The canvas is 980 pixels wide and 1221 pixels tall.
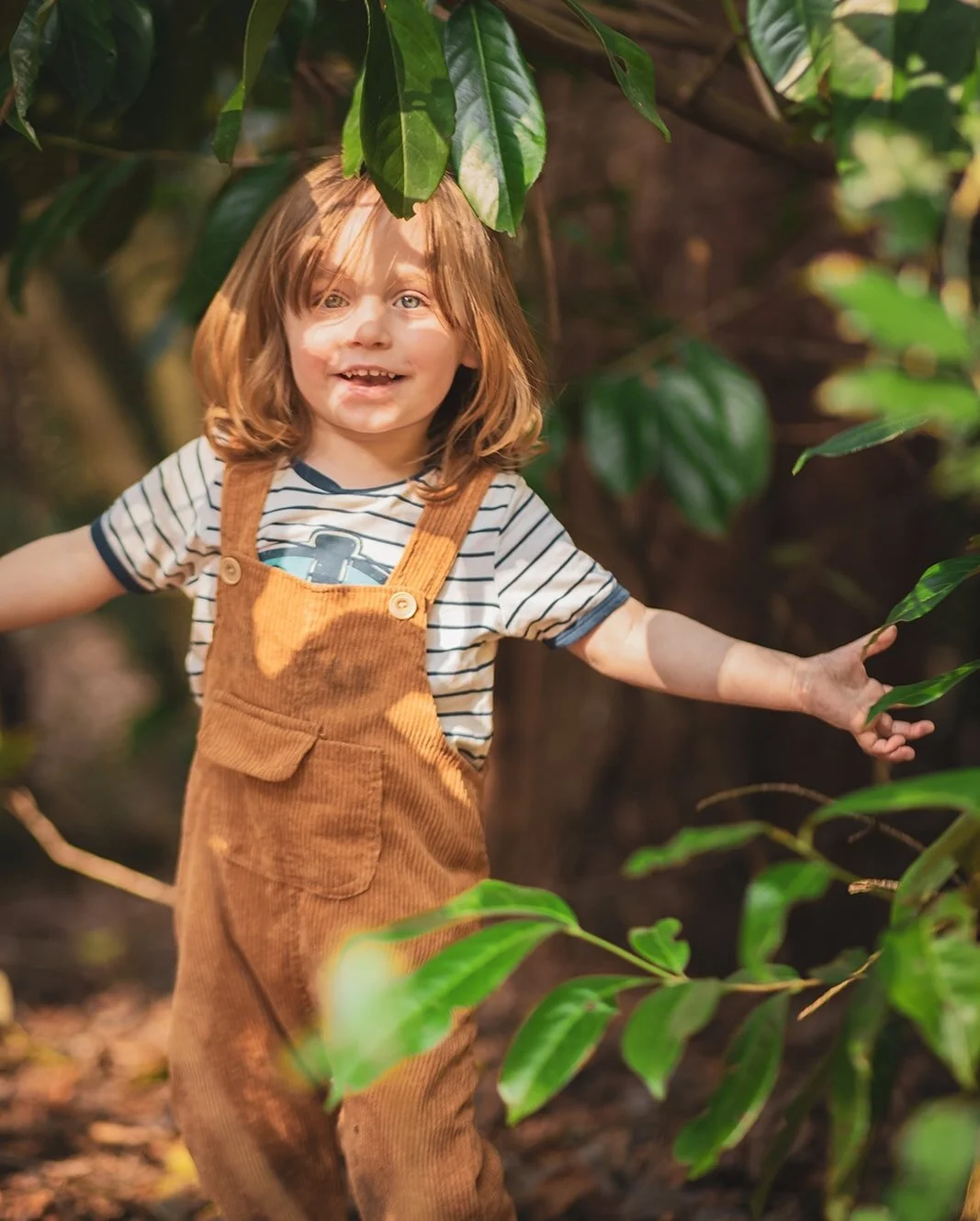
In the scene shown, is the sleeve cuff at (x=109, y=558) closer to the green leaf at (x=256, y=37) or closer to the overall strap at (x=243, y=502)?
the overall strap at (x=243, y=502)

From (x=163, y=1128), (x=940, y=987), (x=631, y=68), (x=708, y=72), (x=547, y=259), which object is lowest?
(x=163, y=1128)

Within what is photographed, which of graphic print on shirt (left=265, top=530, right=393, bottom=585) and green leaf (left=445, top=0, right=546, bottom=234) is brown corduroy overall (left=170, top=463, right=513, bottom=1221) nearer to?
graphic print on shirt (left=265, top=530, right=393, bottom=585)

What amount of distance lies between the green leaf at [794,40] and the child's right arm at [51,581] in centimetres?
80

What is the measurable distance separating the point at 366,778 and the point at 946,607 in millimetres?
1147

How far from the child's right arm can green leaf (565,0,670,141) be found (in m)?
0.69

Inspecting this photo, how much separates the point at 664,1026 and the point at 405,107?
72cm

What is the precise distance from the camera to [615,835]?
2.30 meters

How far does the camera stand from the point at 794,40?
115 centimetres

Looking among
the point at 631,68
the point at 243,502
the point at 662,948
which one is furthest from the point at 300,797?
the point at 631,68

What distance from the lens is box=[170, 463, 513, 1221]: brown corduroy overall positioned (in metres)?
1.27

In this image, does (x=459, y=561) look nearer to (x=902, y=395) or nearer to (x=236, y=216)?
(x=236, y=216)

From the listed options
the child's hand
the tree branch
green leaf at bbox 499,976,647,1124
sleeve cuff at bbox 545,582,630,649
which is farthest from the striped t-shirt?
green leaf at bbox 499,976,647,1124

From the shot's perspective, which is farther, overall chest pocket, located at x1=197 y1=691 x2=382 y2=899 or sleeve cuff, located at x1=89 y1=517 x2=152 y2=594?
sleeve cuff, located at x1=89 y1=517 x2=152 y2=594

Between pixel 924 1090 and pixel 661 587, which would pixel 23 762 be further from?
pixel 924 1090
